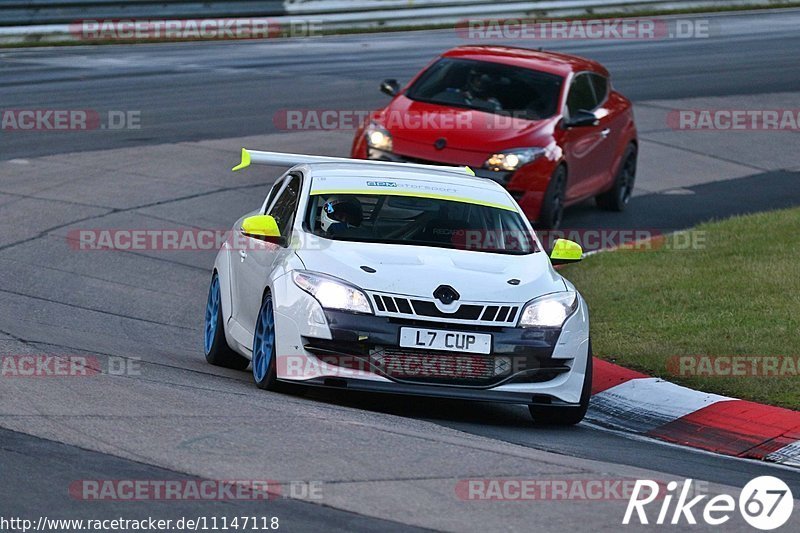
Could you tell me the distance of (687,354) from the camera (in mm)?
11023

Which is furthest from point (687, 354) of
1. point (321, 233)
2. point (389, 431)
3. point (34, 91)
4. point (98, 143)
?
point (34, 91)

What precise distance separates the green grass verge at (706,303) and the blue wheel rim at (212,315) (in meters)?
2.82

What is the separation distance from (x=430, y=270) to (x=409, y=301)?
1.11 feet

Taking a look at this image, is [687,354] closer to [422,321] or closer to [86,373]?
[422,321]

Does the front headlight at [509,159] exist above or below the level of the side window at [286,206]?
below

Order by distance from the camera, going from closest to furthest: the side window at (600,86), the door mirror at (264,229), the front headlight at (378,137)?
the door mirror at (264,229)
the front headlight at (378,137)
the side window at (600,86)

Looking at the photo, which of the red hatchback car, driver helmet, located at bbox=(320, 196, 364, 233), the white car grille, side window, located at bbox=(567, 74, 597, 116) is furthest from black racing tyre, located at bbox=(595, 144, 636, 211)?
the white car grille

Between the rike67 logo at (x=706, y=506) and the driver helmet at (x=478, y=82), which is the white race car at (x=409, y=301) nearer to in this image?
the rike67 logo at (x=706, y=506)

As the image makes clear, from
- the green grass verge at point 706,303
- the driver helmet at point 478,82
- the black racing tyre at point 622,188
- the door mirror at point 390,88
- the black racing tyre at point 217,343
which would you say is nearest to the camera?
the black racing tyre at point 217,343

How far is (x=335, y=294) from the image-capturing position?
342 inches

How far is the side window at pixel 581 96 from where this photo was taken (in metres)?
17.1

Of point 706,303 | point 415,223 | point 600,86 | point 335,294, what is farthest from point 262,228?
point 600,86

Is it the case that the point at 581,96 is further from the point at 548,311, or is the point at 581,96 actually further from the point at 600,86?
the point at 548,311

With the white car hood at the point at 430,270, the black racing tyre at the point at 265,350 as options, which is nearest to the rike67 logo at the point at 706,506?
the white car hood at the point at 430,270
